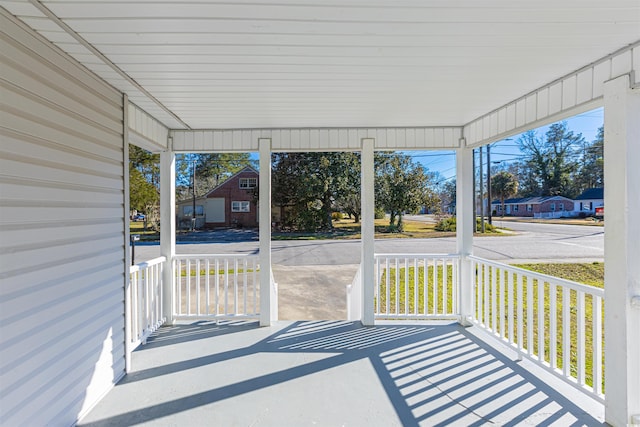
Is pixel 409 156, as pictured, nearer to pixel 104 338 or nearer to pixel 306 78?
pixel 306 78

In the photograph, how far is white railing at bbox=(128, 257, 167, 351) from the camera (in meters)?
3.13

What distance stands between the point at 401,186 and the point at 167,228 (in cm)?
1063

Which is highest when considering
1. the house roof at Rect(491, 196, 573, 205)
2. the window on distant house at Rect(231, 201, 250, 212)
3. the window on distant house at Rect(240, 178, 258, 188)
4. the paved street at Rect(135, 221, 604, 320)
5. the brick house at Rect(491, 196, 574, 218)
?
the window on distant house at Rect(240, 178, 258, 188)

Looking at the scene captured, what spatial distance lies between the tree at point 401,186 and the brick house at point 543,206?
19.3 ft

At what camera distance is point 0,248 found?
1497 mm

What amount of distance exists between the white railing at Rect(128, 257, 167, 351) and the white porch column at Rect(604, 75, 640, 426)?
383 centimetres

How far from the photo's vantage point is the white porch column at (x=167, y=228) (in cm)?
384

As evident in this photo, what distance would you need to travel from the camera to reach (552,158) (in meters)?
6.37

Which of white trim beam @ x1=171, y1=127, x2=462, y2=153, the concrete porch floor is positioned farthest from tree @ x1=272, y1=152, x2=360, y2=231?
the concrete porch floor

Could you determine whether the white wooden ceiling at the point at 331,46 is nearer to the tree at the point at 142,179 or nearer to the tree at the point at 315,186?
the tree at the point at 142,179

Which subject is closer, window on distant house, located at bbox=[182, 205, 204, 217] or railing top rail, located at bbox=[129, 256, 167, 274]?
railing top rail, located at bbox=[129, 256, 167, 274]

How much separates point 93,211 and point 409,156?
40.7 ft

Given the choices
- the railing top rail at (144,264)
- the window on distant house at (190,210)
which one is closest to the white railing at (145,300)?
the railing top rail at (144,264)

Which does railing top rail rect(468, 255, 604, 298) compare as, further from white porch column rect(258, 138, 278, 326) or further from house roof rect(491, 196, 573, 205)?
house roof rect(491, 196, 573, 205)
